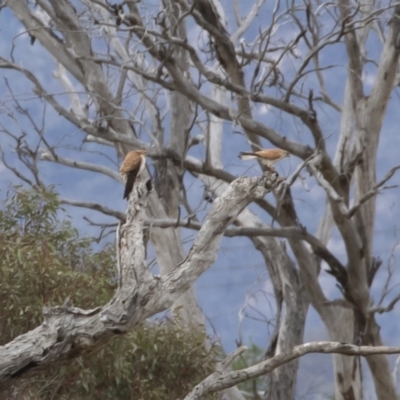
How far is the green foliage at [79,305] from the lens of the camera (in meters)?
4.82

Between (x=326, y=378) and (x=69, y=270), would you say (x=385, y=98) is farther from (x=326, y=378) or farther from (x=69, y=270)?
(x=326, y=378)

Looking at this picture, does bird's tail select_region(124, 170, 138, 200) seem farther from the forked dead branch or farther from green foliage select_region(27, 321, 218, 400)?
green foliage select_region(27, 321, 218, 400)

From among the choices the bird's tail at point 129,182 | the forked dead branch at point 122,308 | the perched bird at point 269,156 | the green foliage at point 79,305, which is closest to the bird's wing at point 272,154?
the perched bird at point 269,156

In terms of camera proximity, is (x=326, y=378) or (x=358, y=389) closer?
(x=358, y=389)

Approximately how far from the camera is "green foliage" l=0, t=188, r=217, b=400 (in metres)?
4.82

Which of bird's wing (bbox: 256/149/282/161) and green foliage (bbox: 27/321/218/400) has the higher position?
bird's wing (bbox: 256/149/282/161)

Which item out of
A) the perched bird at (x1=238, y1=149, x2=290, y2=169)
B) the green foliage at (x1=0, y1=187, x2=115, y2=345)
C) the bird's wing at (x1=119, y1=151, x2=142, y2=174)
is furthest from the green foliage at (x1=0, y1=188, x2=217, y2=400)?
the perched bird at (x1=238, y1=149, x2=290, y2=169)

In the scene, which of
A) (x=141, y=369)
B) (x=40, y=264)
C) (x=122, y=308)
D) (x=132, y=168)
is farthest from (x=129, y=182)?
(x=141, y=369)

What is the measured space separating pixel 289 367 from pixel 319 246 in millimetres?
1654

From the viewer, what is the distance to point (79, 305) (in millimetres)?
4945

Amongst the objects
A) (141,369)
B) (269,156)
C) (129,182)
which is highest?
(269,156)

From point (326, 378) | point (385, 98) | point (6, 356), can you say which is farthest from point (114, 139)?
point (326, 378)

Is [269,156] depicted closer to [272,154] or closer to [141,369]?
[272,154]

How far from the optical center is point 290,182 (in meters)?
6.37
